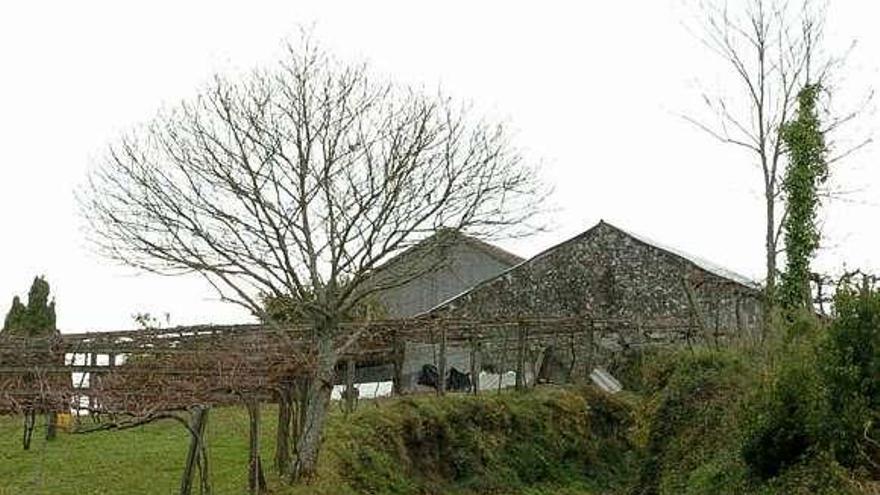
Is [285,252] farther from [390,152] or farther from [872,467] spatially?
[872,467]

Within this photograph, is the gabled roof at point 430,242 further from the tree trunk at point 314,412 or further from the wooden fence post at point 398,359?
the wooden fence post at point 398,359

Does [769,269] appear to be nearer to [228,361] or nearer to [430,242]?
[430,242]

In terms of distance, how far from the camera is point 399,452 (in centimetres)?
1694

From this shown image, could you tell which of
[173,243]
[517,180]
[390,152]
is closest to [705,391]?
[517,180]

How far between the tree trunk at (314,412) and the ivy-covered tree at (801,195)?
23.4ft

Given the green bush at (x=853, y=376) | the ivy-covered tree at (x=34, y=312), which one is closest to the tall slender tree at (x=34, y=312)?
the ivy-covered tree at (x=34, y=312)

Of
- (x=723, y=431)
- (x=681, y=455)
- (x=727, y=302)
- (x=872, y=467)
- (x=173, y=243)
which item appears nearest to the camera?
(x=872, y=467)

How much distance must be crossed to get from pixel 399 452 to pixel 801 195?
8.01 metres

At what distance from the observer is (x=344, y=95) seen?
15867 mm

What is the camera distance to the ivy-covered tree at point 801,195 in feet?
57.8

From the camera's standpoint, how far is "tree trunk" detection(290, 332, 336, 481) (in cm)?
1468

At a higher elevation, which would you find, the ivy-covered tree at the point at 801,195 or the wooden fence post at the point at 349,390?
the ivy-covered tree at the point at 801,195

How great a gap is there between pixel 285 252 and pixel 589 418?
27.1 ft

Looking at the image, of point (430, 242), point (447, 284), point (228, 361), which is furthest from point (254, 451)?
point (447, 284)
